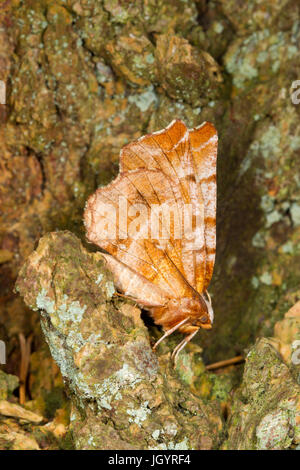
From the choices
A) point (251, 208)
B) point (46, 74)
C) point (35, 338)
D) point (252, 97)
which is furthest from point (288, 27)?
point (35, 338)

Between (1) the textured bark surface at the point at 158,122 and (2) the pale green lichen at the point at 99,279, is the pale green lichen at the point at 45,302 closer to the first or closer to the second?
(2) the pale green lichen at the point at 99,279

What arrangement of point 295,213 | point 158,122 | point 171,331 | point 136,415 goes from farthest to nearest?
1. point 295,213
2. point 158,122
3. point 171,331
4. point 136,415

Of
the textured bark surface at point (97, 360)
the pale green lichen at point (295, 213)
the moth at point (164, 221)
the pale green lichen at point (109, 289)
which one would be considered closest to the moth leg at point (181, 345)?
the moth at point (164, 221)

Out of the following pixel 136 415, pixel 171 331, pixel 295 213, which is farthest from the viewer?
pixel 295 213

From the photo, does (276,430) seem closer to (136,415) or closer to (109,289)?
(136,415)

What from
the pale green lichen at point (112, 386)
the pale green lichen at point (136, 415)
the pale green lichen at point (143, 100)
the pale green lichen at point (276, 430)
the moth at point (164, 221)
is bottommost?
the pale green lichen at point (276, 430)

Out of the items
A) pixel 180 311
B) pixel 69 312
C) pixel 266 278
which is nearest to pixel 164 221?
pixel 180 311
